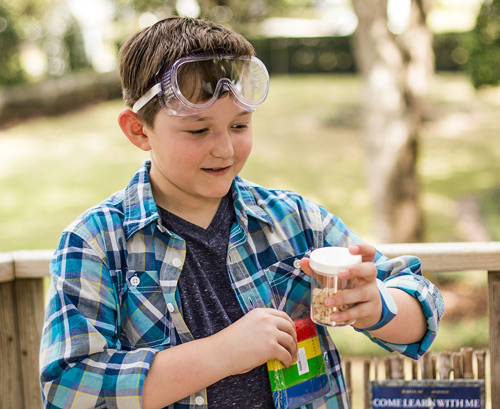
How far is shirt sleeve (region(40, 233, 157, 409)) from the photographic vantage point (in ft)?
4.99

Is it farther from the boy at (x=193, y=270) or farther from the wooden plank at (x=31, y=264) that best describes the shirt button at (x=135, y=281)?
the wooden plank at (x=31, y=264)

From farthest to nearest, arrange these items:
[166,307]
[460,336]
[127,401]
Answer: [460,336], [166,307], [127,401]

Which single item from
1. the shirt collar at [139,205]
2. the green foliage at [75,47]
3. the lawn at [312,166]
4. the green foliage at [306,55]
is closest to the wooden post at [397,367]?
the shirt collar at [139,205]

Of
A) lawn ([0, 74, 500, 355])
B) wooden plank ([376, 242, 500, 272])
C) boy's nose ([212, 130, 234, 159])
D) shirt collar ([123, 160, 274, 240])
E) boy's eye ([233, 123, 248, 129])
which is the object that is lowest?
lawn ([0, 74, 500, 355])

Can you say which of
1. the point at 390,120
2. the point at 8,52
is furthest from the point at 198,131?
the point at 8,52

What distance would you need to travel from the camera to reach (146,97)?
5.74 feet

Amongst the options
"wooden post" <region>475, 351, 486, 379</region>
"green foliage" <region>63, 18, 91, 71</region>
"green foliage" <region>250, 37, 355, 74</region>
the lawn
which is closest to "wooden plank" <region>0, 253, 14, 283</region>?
"wooden post" <region>475, 351, 486, 379</region>

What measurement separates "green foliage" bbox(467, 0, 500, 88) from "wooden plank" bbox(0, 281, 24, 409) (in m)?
6.27

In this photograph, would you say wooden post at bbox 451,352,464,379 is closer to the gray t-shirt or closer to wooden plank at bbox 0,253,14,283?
the gray t-shirt

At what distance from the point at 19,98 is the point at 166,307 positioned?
Result: 1561 cm

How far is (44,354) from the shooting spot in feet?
5.08

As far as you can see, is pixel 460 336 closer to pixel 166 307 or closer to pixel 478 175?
pixel 166 307

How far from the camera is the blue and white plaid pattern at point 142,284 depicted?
1529 millimetres

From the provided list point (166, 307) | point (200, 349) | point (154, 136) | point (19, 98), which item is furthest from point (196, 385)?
point (19, 98)
